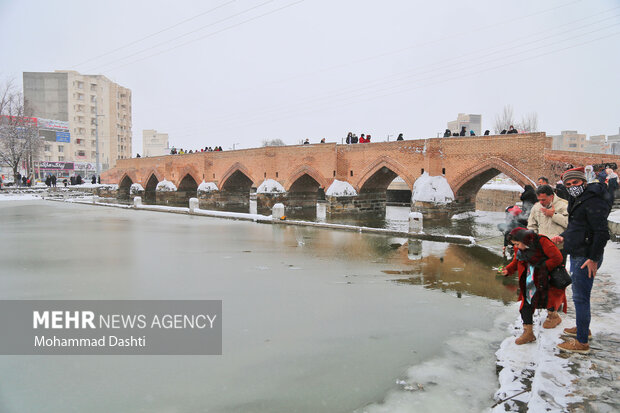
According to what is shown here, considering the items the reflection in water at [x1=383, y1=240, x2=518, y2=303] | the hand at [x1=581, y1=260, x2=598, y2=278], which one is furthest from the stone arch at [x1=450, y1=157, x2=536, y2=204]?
the hand at [x1=581, y1=260, x2=598, y2=278]

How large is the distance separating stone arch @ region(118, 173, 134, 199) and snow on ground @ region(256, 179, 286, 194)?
18.5m

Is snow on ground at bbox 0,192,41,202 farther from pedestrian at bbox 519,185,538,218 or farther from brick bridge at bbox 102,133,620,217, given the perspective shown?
pedestrian at bbox 519,185,538,218

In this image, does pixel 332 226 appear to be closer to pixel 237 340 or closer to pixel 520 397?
pixel 237 340

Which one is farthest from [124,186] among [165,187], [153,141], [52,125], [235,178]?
[153,141]

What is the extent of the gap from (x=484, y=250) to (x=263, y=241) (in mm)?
5612

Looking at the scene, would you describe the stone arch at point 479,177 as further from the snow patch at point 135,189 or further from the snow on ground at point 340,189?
the snow patch at point 135,189

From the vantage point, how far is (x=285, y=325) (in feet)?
14.7

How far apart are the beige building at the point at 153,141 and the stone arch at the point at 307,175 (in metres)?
85.9

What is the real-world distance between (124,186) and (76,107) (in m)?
23.6

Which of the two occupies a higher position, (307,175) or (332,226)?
(307,175)

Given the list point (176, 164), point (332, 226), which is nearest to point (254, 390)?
point (332, 226)

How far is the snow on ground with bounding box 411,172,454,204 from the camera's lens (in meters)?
16.5

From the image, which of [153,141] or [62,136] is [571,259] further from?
[153,141]

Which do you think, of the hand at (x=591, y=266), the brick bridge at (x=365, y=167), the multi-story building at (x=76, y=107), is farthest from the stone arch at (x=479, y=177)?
the multi-story building at (x=76, y=107)
